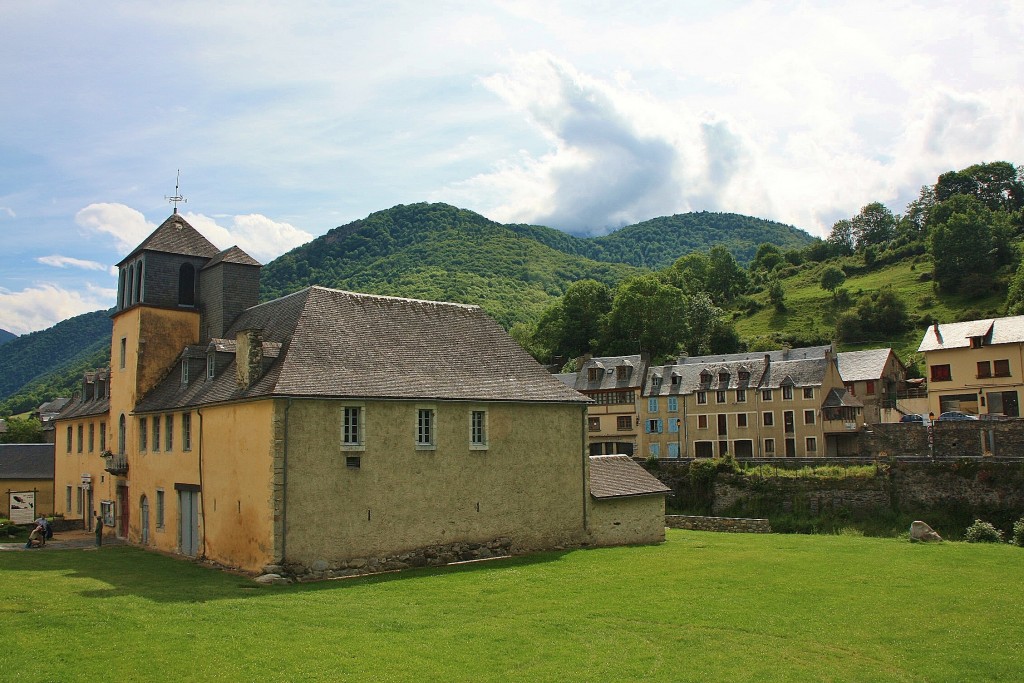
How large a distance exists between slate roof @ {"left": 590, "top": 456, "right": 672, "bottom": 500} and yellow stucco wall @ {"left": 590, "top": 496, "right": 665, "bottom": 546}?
1.06 feet

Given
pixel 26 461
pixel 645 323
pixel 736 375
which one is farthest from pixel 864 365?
pixel 26 461

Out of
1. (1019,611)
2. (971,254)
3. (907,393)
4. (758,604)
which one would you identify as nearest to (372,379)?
(758,604)

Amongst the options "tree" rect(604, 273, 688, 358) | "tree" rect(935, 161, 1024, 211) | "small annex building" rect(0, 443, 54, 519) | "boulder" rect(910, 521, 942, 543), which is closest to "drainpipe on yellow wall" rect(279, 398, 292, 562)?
"boulder" rect(910, 521, 942, 543)

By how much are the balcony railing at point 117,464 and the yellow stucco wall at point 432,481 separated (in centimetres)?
1451

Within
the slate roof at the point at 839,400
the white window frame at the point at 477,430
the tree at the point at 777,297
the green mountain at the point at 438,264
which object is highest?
the green mountain at the point at 438,264

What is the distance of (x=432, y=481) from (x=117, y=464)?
16235 millimetres

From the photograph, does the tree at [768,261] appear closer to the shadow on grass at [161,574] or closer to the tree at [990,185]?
the tree at [990,185]

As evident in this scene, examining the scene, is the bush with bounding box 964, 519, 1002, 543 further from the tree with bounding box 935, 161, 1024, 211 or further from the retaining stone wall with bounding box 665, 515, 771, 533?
the tree with bounding box 935, 161, 1024, 211

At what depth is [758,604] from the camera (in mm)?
20391

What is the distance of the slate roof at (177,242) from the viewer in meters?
34.9

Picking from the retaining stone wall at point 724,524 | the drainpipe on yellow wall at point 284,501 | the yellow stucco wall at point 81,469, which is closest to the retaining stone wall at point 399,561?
the drainpipe on yellow wall at point 284,501

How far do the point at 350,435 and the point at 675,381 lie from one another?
43024 mm

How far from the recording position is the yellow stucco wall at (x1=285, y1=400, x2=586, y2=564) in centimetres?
2508

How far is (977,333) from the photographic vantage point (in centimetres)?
5350
